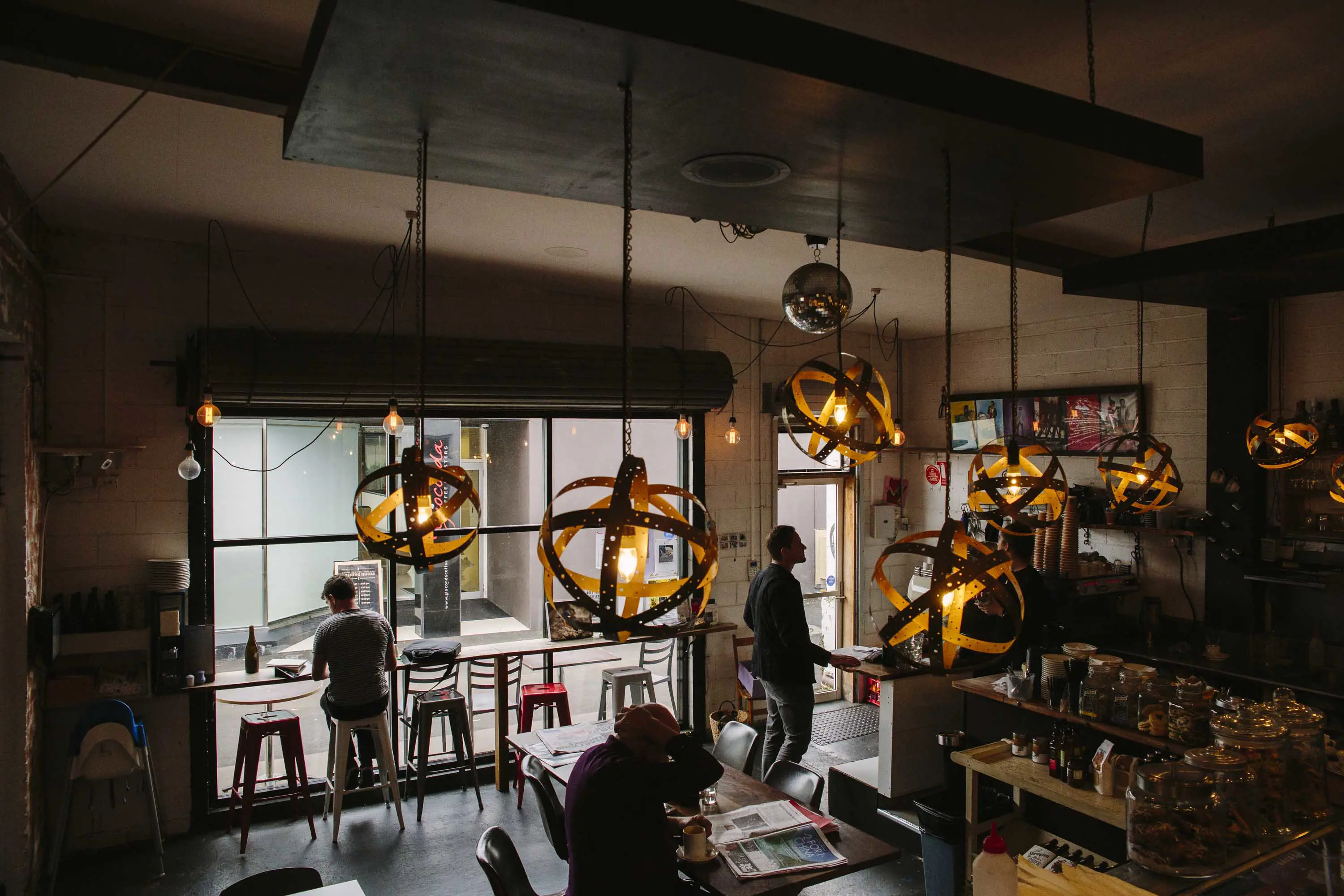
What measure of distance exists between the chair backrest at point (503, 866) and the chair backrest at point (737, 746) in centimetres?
152

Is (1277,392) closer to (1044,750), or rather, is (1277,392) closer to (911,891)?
(1044,750)

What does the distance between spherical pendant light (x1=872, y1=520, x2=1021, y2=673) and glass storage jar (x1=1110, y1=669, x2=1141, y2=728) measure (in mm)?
2165

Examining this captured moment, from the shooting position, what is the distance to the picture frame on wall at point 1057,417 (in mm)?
6898

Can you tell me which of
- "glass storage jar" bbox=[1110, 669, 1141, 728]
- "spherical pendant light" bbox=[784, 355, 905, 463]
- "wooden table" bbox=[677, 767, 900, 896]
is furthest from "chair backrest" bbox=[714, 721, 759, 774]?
"spherical pendant light" bbox=[784, 355, 905, 463]

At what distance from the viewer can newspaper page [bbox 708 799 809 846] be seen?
11.7ft

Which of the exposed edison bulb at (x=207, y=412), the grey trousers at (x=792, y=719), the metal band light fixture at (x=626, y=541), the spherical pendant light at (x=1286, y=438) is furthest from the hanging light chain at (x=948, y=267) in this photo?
the exposed edison bulb at (x=207, y=412)

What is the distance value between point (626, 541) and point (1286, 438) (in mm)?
4435

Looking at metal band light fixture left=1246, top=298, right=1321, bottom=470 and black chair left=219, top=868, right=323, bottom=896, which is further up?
metal band light fixture left=1246, top=298, right=1321, bottom=470

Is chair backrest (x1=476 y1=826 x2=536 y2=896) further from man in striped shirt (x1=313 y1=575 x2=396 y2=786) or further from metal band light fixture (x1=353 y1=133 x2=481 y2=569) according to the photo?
man in striped shirt (x1=313 y1=575 x2=396 y2=786)

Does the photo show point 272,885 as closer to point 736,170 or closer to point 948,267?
point 736,170

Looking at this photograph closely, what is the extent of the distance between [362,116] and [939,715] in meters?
5.20

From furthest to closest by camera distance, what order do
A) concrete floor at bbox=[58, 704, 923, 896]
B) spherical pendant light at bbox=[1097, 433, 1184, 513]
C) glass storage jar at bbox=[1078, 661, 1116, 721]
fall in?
concrete floor at bbox=[58, 704, 923, 896], glass storage jar at bbox=[1078, 661, 1116, 721], spherical pendant light at bbox=[1097, 433, 1184, 513]

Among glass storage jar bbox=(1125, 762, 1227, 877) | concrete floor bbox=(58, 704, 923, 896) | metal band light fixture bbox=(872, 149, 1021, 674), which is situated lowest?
concrete floor bbox=(58, 704, 923, 896)

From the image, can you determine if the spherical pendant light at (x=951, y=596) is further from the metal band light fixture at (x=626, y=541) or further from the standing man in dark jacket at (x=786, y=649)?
the standing man in dark jacket at (x=786, y=649)
